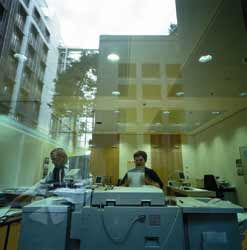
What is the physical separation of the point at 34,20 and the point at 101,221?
2.63 m

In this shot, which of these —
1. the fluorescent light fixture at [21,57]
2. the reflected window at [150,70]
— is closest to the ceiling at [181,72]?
the reflected window at [150,70]

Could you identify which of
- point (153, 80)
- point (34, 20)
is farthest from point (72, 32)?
point (153, 80)

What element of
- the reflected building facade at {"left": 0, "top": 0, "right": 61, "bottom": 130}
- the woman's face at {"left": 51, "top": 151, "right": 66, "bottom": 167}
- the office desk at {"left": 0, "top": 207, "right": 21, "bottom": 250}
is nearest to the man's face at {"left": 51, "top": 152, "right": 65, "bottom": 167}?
the woman's face at {"left": 51, "top": 151, "right": 66, "bottom": 167}

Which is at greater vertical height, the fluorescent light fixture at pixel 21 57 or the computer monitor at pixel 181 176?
the fluorescent light fixture at pixel 21 57

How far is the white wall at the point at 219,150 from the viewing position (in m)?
4.12

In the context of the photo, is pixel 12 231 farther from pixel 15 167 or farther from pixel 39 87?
pixel 39 87

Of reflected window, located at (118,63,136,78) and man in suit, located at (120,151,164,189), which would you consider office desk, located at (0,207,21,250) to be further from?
reflected window, located at (118,63,136,78)

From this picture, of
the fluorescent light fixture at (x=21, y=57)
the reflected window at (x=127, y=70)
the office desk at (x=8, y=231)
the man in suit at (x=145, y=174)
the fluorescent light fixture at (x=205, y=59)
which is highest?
the reflected window at (x=127, y=70)

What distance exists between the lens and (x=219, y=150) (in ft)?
16.4

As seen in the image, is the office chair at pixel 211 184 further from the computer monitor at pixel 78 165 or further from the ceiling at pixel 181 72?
the computer monitor at pixel 78 165

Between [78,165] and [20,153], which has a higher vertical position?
[20,153]

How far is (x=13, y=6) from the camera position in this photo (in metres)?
1.83

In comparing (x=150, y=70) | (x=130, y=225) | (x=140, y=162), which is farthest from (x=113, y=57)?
(x=130, y=225)

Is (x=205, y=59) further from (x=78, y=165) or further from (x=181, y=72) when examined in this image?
(x=78, y=165)
